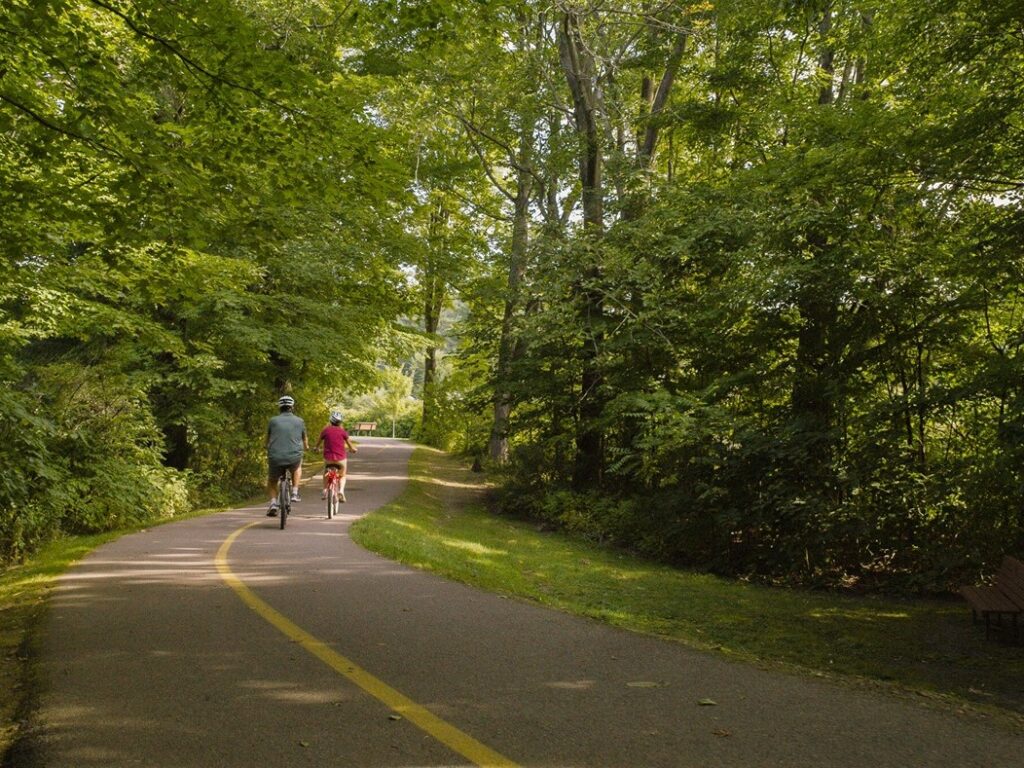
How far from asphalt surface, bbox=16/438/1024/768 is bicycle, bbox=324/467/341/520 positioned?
7436 millimetres

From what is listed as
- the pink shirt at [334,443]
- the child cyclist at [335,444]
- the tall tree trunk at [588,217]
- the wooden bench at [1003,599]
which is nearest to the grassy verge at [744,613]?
the wooden bench at [1003,599]

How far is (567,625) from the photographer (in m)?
6.63

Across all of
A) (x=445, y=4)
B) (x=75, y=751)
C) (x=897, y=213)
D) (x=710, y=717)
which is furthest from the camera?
(x=897, y=213)

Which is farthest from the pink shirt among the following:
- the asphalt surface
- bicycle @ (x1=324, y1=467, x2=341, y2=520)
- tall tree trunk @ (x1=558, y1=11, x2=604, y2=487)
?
the asphalt surface

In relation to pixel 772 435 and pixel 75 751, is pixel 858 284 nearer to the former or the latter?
pixel 772 435

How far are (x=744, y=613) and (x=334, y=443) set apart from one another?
8.52m

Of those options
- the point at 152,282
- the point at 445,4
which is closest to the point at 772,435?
the point at 445,4

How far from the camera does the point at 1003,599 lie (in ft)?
26.0

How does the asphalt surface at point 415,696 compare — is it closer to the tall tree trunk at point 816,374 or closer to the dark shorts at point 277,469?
the dark shorts at point 277,469

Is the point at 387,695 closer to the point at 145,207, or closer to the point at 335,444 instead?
the point at 145,207

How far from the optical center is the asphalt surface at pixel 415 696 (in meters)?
3.74

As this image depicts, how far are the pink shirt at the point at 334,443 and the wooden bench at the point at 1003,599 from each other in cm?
1072

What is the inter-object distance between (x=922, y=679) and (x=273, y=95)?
7949 millimetres

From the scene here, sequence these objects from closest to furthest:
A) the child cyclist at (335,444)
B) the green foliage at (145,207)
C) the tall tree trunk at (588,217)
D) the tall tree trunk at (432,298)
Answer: the green foliage at (145,207) → the child cyclist at (335,444) → the tall tree trunk at (588,217) → the tall tree trunk at (432,298)
